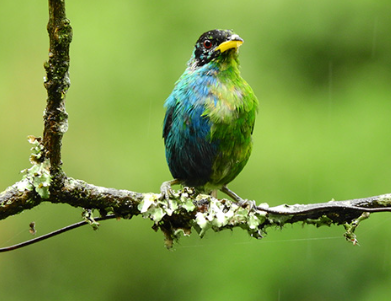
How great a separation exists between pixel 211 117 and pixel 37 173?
1205mm

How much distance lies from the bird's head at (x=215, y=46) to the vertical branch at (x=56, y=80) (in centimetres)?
143

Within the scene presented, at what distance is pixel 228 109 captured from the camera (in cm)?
312

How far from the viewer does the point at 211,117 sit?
122 inches

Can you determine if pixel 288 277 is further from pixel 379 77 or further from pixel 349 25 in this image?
pixel 349 25

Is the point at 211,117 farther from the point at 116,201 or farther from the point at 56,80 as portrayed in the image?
the point at 56,80

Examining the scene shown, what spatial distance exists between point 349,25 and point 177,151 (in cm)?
315

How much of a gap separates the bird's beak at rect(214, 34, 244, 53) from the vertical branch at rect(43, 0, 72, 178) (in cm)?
142

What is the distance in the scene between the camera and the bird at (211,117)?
10.2 feet

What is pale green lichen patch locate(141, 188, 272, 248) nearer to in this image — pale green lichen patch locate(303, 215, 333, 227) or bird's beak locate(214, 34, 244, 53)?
pale green lichen patch locate(303, 215, 333, 227)

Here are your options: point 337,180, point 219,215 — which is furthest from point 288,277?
point 219,215

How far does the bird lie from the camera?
312cm

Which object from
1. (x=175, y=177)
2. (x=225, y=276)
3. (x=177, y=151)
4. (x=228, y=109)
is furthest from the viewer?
(x=225, y=276)

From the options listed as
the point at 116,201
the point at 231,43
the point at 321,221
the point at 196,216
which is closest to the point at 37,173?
the point at 116,201

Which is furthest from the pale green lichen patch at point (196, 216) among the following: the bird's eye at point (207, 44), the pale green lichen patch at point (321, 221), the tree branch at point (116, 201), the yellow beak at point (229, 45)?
the bird's eye at point (207, 44)
